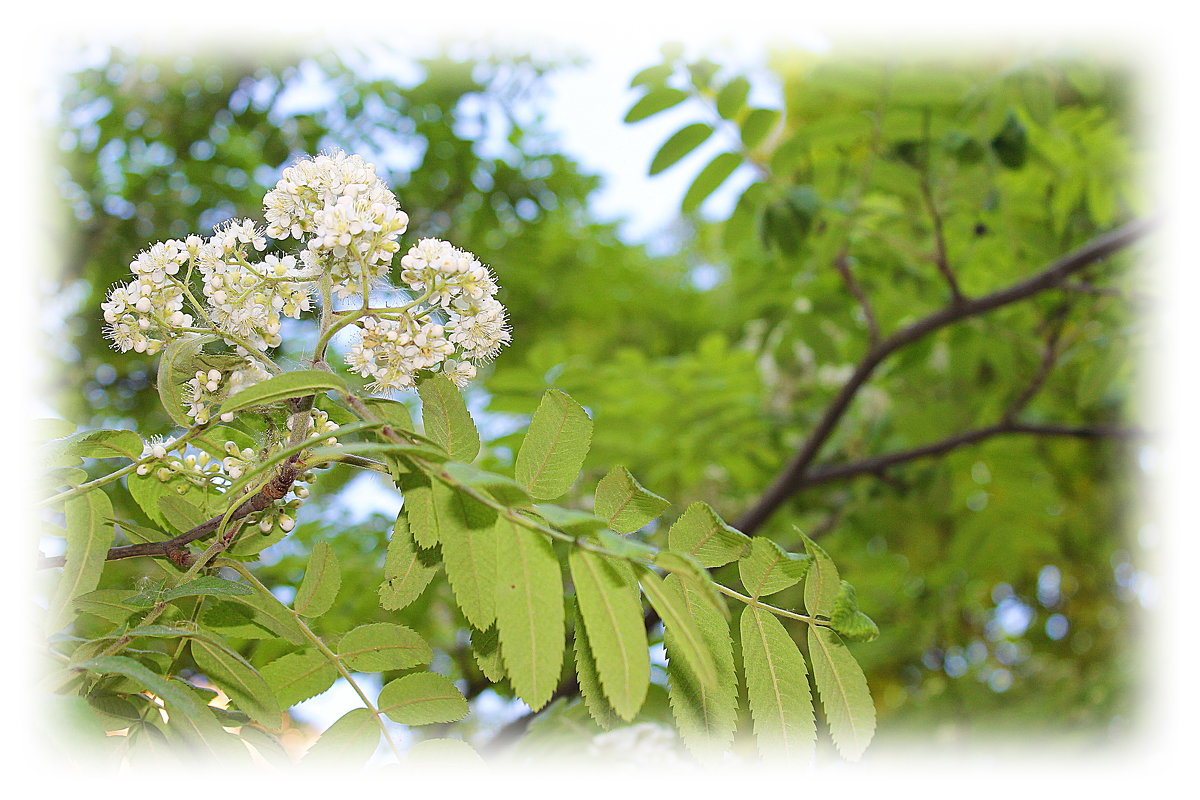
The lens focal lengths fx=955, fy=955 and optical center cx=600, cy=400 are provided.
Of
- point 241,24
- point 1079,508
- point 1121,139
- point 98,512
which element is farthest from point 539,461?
point 1079,508

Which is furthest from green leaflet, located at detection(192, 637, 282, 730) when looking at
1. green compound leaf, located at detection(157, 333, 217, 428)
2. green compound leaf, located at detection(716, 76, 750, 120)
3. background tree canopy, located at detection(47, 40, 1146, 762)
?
green compound leaf, located at detection(716, 76, 750, 120)

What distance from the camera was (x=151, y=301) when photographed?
3.65ft

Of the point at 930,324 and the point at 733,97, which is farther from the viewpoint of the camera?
the point at 930,324

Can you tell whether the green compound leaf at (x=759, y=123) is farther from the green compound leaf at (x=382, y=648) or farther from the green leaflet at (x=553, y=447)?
the green compound leaf at (x=382, y=648)

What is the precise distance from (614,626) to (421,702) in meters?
0.38

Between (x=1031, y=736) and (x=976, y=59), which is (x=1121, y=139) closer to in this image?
(x=976, y=59)

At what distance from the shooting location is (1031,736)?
10.7ft

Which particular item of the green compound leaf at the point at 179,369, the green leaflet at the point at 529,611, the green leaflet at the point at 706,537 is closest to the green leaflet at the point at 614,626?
the green leaflet at the point at 529,611

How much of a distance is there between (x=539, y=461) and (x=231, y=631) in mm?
484

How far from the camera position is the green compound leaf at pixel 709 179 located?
9.58 feet

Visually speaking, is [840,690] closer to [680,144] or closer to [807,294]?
[680,144]

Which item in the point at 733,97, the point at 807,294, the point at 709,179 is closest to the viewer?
the point at 733,97

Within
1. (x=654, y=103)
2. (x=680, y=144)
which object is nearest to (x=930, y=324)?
(x=680, y=144)

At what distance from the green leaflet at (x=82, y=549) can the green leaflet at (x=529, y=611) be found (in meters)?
0.49
